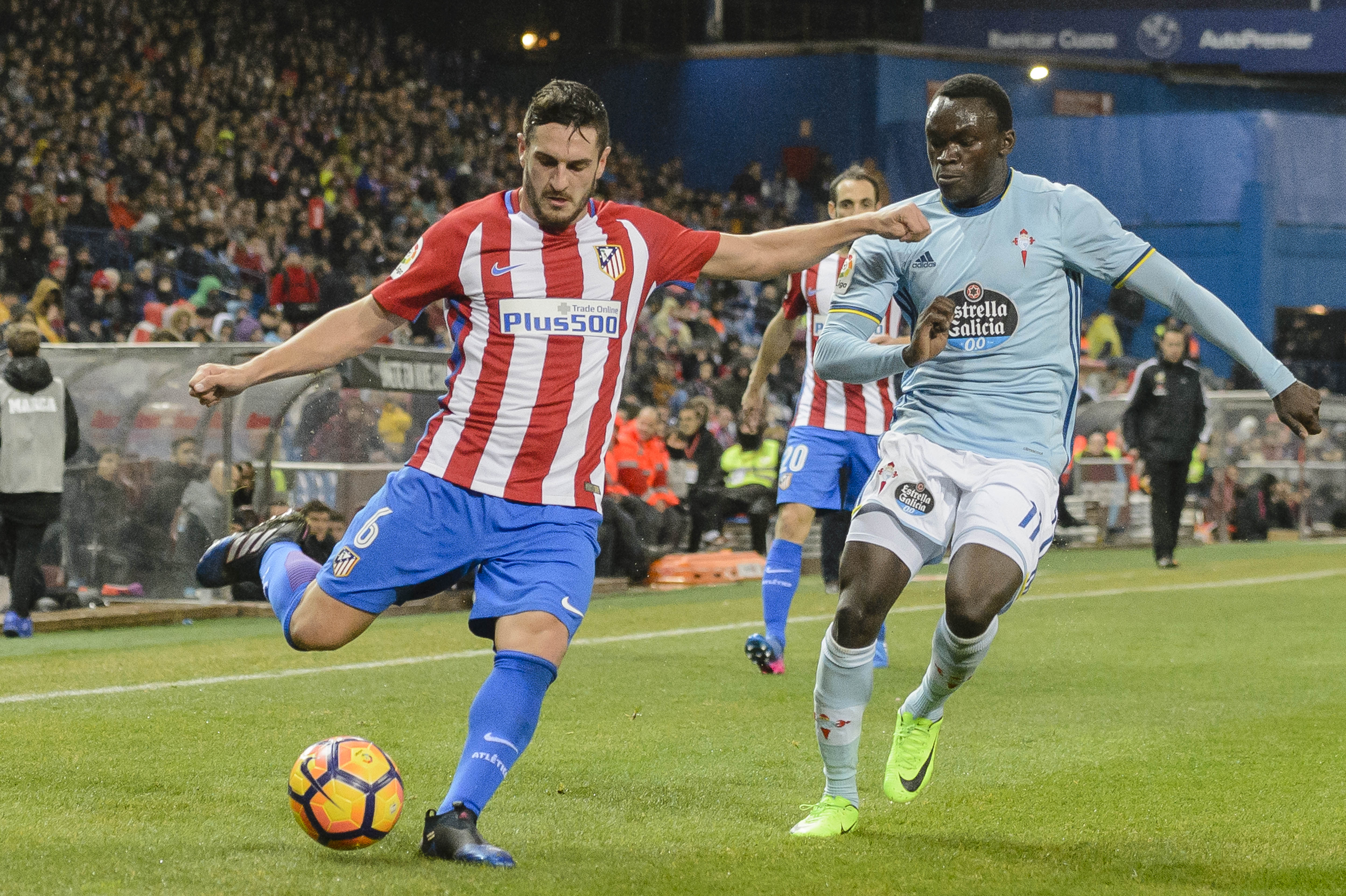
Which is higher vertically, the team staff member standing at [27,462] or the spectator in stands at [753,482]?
the team staff member standing at [27,462]

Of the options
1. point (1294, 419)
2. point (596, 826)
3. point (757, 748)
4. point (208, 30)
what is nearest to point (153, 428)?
point (757, 748)

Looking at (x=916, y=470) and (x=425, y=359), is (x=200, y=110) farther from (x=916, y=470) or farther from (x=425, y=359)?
(x=916, y=470)

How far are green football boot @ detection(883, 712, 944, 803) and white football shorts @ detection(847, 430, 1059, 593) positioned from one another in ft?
1.95

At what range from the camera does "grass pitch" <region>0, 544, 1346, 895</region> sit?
4.43 m

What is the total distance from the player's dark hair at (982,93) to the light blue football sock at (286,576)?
2.49m

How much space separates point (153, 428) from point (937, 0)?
27611mm

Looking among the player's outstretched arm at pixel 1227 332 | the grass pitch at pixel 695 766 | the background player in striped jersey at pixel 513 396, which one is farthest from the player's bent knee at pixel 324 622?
the player's outstretched arm at pixel 1227 332

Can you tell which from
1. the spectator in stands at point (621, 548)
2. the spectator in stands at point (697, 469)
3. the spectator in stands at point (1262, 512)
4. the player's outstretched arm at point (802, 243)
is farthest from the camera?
the spectator in stands at point (1262, 512)

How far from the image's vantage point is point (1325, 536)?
2206cm

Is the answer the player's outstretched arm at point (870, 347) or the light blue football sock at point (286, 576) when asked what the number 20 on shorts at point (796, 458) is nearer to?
the player's outstretched arm at point (870, 347)

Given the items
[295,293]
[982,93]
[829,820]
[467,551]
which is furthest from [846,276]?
[295,293]

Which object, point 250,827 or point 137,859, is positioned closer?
point 137,859

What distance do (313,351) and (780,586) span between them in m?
4.32

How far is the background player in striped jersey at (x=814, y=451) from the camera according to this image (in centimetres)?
856
